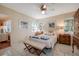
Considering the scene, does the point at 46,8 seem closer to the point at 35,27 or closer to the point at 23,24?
the point at 35,27

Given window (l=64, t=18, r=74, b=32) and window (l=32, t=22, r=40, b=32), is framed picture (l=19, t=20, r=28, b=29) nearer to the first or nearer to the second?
window (l=32, t=22, r=40, b=32)

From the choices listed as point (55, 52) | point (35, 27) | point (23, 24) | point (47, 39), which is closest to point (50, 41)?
point (47, 39)

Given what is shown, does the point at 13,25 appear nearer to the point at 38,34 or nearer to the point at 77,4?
the point at 38,34

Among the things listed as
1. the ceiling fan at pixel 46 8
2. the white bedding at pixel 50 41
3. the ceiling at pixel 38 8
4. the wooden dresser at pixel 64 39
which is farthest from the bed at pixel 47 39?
the ceiling fan at pixel 46 8

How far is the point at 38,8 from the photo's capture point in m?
1.72

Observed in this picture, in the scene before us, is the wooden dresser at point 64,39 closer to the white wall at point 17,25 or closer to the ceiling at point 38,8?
the white wall at point 17,25

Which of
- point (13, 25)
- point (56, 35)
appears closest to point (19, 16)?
point (13, 25)

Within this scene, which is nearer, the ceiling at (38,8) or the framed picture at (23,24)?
the ceiling at (38,8)

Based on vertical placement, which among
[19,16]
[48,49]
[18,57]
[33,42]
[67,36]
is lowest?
[18,57]

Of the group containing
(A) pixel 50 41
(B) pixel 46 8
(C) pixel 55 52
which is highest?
(B) pixel 46 8

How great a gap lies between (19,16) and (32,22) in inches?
13.0

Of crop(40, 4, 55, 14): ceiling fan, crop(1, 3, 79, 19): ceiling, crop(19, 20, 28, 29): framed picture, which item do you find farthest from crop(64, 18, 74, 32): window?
crop(19, 20, 28, 29): framed picture

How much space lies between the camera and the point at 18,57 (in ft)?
5.65

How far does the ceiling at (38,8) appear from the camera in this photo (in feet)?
5.43
